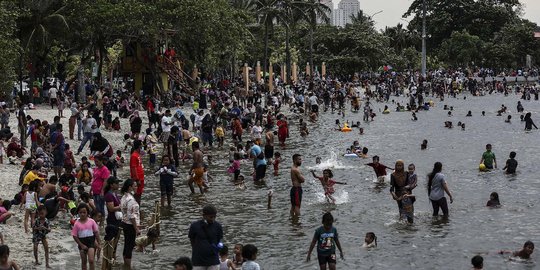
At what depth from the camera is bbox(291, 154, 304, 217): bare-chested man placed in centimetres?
1884

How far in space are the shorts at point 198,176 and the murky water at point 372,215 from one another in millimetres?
517

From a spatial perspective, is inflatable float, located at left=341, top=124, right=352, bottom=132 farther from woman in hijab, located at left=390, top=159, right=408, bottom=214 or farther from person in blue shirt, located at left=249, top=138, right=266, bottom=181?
woman in hijab, located at left=390, top=159, right=408, bottom=214

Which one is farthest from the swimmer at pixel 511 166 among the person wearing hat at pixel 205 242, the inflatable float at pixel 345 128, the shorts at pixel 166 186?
the person wearing hat at pixel 205 242

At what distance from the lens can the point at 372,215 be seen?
69.0 ft

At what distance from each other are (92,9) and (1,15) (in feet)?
38.5

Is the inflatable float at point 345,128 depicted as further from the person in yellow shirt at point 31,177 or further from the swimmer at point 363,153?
the person in yellow shirt at point 31,177

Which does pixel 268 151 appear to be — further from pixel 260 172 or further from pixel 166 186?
pixel 166 186

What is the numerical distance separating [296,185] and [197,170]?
4488 millimetres

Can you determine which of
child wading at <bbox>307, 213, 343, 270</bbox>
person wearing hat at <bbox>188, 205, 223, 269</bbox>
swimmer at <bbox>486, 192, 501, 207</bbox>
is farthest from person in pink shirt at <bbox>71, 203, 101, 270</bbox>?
swimmer at <bbox>486, 192, 501, 207</bbox>

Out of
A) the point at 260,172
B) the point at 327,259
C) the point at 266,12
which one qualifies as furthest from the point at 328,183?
the point at 266,12

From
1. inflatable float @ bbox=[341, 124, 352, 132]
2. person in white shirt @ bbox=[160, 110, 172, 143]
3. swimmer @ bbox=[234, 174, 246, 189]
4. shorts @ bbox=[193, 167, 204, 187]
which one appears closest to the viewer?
shorts @ bbox=[193, 167, 204, 187]

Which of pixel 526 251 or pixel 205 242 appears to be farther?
pixel 526 251

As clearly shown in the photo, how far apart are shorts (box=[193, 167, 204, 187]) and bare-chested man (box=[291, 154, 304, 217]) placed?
3596mm

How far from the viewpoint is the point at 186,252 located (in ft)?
55.2
